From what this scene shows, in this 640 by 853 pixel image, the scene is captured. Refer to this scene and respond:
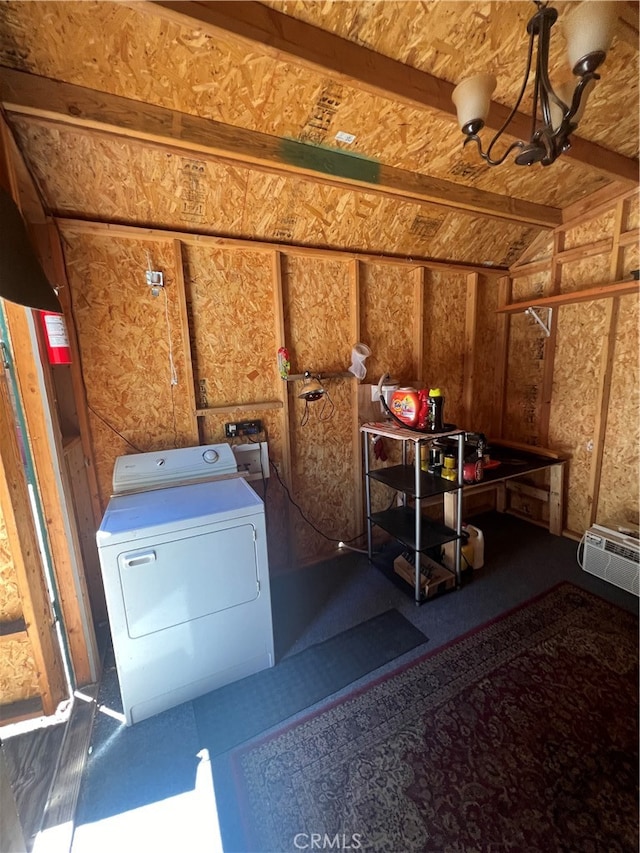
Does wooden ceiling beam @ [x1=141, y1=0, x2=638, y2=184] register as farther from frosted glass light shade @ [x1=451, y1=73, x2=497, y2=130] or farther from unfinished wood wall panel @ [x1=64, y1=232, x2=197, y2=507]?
unfinished wood wall panel @ [x1=64, y1=232, x2=197, y2=507]

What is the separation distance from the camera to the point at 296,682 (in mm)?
1754

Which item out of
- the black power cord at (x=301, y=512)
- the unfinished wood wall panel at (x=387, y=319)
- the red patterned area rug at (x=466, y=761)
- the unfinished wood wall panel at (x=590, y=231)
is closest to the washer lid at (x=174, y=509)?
the black power cord at (x=301, y=512)

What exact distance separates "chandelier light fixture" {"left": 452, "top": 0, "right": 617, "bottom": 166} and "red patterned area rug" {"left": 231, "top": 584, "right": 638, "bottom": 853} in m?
2.28

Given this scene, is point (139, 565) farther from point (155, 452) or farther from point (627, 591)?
point (627, 591)

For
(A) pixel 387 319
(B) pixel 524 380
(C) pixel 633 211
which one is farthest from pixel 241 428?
(C) pixel 633 211

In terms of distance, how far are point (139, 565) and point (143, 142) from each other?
76.2 inches

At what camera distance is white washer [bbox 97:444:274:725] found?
57.5 inches

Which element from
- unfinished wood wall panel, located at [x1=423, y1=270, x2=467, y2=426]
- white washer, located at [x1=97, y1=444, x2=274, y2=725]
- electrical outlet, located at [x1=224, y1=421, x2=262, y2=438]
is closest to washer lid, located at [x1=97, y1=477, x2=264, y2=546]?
white washer, located at [x1=97, y1=444, x2=274, y2=725]

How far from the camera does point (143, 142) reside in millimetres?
1591

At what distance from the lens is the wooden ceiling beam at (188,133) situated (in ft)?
4.45

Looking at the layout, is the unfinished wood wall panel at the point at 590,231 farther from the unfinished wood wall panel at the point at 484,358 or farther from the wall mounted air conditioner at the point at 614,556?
the wall mounted air conditioner at the point at 614,556

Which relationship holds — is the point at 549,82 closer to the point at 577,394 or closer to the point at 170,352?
the point at 170,352

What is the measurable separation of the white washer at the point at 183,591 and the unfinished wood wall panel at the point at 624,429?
9.34 feet

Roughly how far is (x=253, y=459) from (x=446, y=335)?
6.86ft
